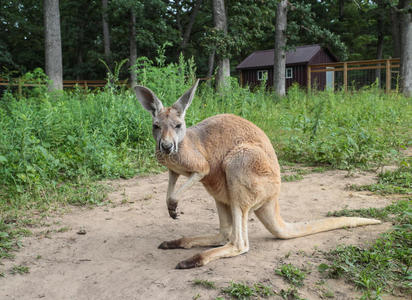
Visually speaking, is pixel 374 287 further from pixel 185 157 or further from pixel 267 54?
pixel 267 54

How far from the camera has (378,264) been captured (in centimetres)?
248

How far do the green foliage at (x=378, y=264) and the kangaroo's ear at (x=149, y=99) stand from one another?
5.43 feet

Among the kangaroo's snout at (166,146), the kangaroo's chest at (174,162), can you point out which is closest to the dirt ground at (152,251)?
the kangaroo's chest at (174,162)

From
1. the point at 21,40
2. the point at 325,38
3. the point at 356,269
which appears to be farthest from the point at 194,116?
the point at 21,40

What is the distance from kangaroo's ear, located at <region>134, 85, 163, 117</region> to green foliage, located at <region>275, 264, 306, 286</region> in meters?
1.46

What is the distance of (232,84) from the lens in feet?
27.4

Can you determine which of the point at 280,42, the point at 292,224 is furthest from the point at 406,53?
the point at 292,224

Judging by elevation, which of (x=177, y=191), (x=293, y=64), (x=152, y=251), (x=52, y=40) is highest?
(x=293, y=64)

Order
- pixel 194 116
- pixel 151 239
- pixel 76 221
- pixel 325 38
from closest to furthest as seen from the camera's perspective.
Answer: pixel 151 239 → pixel 76 221 → pixel 194 116 → pixel 325 38

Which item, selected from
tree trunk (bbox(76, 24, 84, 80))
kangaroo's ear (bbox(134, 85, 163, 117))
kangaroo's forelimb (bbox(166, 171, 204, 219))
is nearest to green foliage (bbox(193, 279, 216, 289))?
kangaroo's forelimb (bbox(166, 171, 204, 219))

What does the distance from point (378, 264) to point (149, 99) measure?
2.05m

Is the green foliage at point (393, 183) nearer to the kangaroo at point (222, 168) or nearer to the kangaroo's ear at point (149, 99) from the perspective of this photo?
the kangaroo at point (222, 168)

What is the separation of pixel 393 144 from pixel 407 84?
30.9 ft

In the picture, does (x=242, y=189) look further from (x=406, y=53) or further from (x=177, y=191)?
(x=406, y=53)
